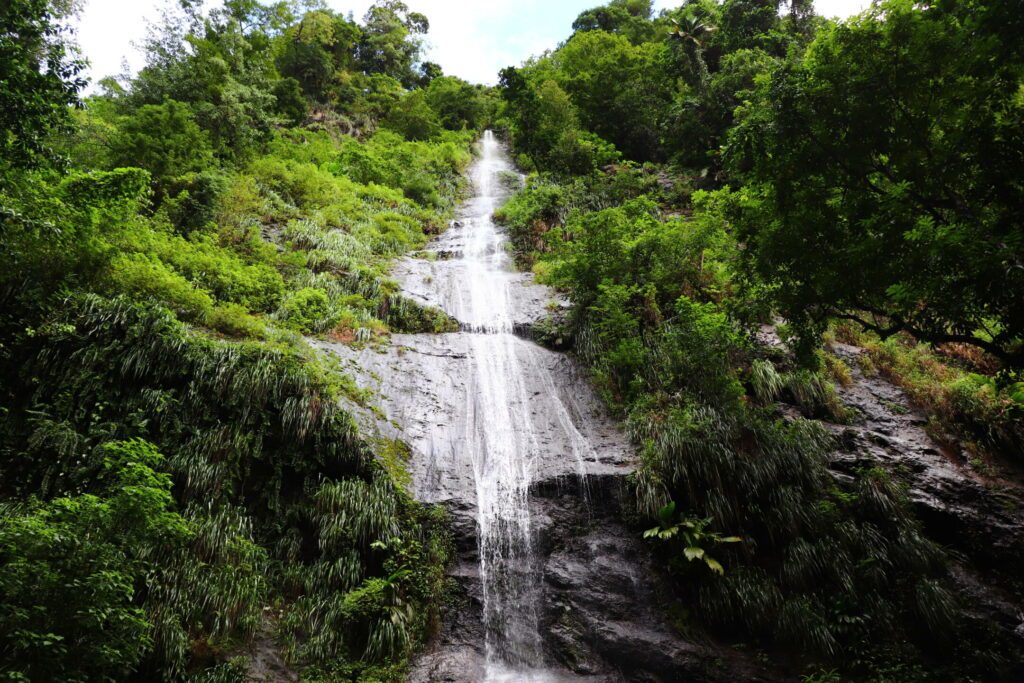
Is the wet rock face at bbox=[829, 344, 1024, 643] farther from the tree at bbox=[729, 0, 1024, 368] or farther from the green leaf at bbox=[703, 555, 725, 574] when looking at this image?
the green leaf at bbox=[703, 555, 725, 574]

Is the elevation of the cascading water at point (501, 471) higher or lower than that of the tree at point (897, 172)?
lower

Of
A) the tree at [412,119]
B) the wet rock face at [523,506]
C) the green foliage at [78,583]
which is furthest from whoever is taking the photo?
the tree at [412,119]

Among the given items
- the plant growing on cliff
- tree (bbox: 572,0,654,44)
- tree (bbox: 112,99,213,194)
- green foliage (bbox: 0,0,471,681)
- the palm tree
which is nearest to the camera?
green foliage (bbox: 0,0,471,681)

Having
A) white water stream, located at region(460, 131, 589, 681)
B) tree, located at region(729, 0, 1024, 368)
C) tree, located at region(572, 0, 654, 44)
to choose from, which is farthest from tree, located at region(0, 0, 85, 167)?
tree, located at region(572, 0, 654, 44)

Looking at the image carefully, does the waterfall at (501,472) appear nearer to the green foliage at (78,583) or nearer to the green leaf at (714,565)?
the green leaf at (714,565)

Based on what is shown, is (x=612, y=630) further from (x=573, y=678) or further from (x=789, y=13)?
(x=789, y=13)

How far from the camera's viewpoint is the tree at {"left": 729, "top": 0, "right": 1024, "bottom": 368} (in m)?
6.04

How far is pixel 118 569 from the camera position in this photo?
5.24 meters

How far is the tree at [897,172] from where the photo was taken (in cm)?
604

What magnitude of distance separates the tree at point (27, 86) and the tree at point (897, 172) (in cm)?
995

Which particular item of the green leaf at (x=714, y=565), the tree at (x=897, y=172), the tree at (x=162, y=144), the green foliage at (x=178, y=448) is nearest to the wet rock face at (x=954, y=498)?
the tree at (x=897, y=172)

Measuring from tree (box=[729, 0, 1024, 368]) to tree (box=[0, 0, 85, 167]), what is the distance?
995cm

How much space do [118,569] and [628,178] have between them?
1883 cm

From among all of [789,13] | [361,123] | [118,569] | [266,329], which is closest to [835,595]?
[118,569]
